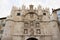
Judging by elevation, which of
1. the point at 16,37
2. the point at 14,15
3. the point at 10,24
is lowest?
the point at 16,37

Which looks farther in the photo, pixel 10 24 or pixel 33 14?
pixel 33 14

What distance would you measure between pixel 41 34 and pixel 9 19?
6.24 meters

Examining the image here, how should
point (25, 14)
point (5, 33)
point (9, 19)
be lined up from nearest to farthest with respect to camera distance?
point (5, 33), point (9, 19), point (25, 14)

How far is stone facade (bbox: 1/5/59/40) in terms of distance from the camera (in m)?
21.9

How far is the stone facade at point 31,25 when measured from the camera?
71.9 ft

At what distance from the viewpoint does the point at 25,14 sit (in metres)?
25.4

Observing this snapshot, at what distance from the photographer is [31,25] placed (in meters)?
23.7

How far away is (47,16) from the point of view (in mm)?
24828

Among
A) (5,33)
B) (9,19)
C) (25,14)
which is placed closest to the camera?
(5,33)

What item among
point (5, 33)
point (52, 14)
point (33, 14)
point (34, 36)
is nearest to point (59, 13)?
point (52, 14)

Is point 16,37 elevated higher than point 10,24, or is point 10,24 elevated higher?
point 10,24

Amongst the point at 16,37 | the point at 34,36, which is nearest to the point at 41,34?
the point at 34,36

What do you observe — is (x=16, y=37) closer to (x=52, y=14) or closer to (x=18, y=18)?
(x=18, y=18)

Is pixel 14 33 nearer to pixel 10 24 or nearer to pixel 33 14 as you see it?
pixel 10 24
